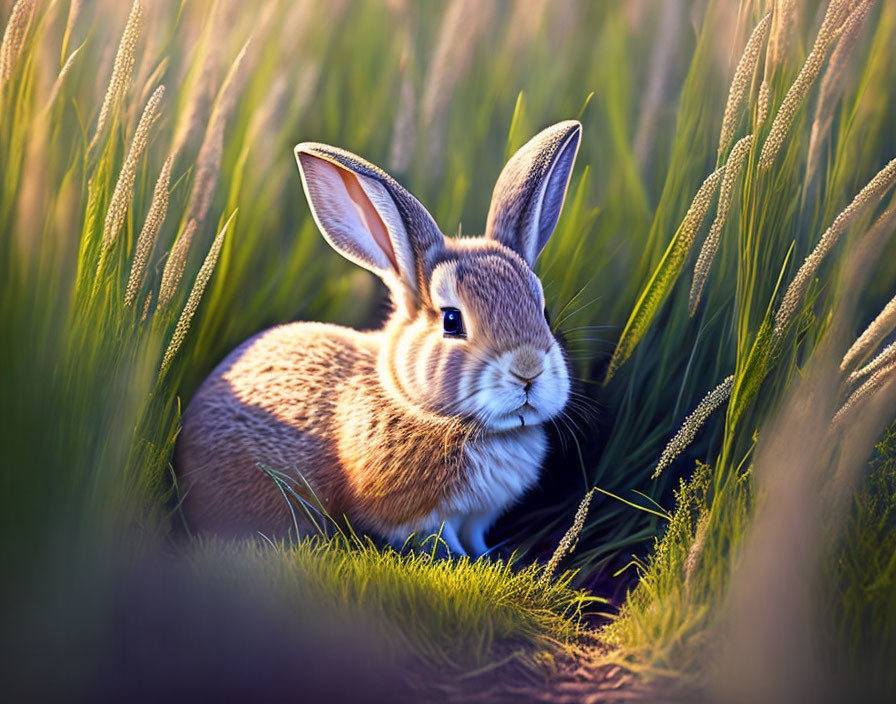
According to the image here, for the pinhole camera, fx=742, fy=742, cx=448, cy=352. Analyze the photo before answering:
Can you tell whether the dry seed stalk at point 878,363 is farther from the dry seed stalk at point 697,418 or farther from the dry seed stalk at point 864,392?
the dry seed stalk at point 697,418

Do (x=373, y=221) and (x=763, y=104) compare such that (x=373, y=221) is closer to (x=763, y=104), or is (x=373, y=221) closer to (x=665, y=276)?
(x=665, y=276)

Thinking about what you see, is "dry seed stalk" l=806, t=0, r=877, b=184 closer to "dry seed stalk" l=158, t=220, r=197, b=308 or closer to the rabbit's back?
the rabbit's back

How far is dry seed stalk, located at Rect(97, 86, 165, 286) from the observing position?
1.65 meters

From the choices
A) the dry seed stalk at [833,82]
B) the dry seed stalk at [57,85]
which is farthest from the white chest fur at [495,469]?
the dry seed stalk at [57,85]

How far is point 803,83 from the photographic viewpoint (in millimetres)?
1593

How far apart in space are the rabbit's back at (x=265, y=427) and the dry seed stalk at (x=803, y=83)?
114cm

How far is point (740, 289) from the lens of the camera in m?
1.68

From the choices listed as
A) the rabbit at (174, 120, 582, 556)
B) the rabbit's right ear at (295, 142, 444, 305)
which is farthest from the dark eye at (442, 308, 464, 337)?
the rabbit's right ear at (295, 142, 444, 305)

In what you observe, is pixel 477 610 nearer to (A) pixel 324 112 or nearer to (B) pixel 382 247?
(B) pixel 382 247

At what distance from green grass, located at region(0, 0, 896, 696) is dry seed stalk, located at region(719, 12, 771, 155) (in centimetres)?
4

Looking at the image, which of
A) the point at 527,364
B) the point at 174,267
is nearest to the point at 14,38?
the point at 174,267

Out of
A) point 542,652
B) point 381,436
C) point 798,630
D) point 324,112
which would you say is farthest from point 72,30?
point 798,630

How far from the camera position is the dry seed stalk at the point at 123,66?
1.66 metres

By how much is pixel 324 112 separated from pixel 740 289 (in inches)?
45.1
